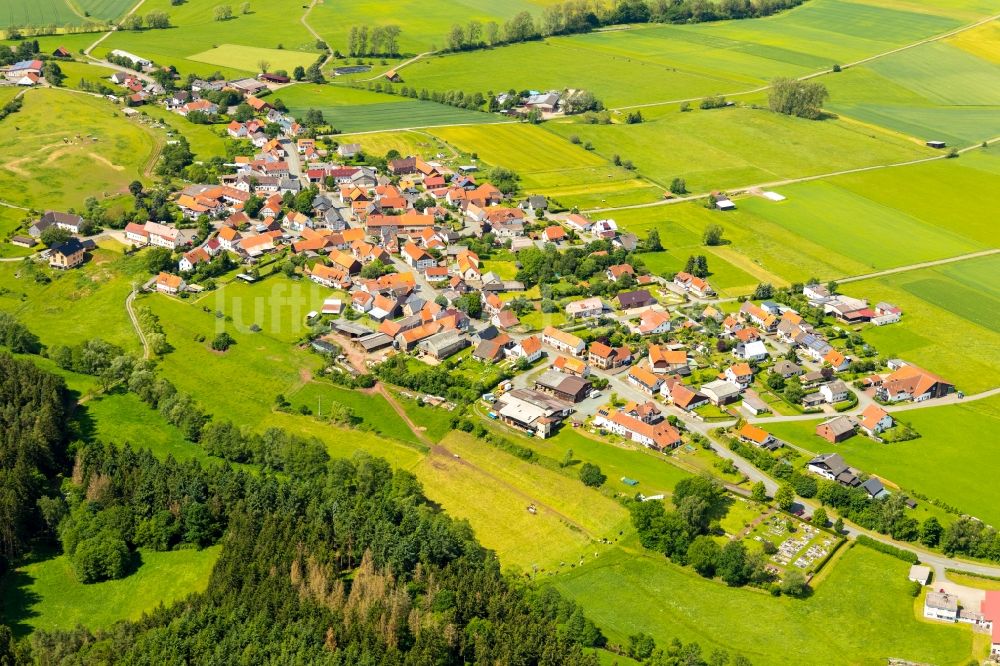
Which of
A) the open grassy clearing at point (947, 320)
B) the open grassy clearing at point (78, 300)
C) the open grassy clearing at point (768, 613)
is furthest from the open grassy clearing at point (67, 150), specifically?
the open grassy clearing at point (947, 320)

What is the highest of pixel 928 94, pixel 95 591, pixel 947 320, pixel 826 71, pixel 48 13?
pixel 48 13

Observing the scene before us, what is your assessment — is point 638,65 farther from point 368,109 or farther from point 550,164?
point 550,164

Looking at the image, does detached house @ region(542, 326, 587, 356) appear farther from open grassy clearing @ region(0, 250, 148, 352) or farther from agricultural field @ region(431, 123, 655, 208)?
open grassy clearing @ region(0, 250, 148, 352)

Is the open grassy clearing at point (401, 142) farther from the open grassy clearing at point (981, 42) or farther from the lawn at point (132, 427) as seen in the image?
the open grassy clearing at point (981, 42)

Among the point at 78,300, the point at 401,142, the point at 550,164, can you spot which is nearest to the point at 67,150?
the point at 78,300

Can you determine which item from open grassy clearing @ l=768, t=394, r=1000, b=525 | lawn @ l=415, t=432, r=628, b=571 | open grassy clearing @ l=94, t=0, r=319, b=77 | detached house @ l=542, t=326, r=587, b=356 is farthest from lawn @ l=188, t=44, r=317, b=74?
open grassy clearing @ l=768, t=394, r=1000, b=525

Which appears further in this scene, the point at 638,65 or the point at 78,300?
the point at 638,65

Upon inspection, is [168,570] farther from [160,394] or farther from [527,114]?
[527,114]
